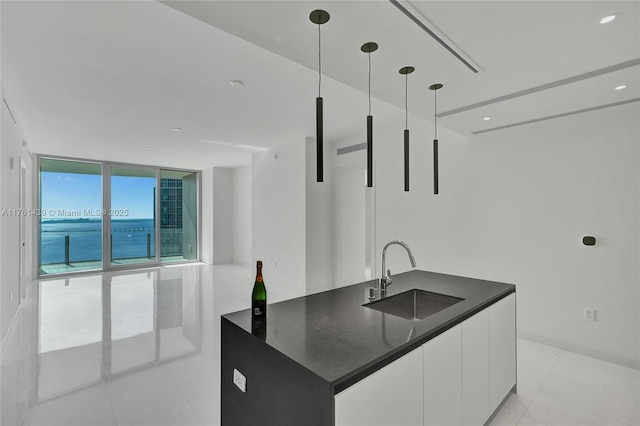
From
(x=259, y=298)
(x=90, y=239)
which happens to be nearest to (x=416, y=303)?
(x=259, y=298)

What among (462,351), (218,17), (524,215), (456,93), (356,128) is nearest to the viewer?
(218,17)

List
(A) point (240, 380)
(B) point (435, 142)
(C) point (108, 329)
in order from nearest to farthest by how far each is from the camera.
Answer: (A) point (240, 380)
(B) point (435, 142)
(C) point (108, 329)

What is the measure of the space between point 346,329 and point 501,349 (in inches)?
56.8

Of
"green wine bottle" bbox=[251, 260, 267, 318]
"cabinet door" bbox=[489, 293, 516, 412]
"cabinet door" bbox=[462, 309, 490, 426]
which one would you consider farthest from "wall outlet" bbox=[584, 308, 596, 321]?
"green wine bottle" bbox=[251, 260, 267, 318]

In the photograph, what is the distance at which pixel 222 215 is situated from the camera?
914 cm

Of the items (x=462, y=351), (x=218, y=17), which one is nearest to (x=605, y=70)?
(x=462, y=351)

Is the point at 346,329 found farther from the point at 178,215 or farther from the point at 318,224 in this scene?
the point at 178,215

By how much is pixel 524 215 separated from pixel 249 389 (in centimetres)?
358

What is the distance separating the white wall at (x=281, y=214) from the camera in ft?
18.8

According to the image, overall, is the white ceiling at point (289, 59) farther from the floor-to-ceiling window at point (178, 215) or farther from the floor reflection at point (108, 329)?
the floor-to-ceiling window at point (178, 215)

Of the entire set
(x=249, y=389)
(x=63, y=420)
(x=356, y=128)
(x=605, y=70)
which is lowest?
(x=63, y=420)

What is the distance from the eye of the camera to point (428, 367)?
1504 mm

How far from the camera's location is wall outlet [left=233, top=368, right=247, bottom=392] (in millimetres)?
1448

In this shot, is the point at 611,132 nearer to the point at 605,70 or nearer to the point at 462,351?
the point at 605,70
